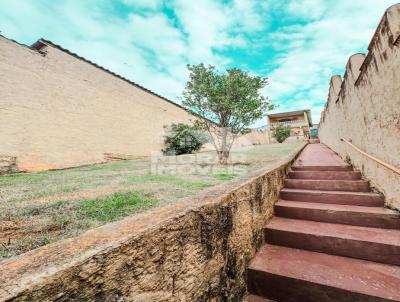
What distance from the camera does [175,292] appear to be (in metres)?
1.30

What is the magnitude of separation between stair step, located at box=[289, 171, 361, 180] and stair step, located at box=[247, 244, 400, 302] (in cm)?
238

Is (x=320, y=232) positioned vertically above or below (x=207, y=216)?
below

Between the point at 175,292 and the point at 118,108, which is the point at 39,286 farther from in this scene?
the point at 118,108

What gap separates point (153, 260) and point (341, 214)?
3012 mm

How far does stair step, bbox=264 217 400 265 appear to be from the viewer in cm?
238

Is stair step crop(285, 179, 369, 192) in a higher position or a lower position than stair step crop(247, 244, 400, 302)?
higher

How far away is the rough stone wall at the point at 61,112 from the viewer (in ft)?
22.1

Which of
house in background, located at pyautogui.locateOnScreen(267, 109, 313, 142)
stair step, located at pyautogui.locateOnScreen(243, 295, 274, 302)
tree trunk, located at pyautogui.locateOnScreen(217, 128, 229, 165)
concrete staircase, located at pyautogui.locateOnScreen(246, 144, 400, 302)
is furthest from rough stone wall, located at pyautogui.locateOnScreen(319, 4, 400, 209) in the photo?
house in background, located at pyautogui.locateOnScreen(267, 109, 313, 142)

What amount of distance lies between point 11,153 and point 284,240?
7710 millimetres

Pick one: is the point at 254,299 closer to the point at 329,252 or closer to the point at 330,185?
the point at 329,252

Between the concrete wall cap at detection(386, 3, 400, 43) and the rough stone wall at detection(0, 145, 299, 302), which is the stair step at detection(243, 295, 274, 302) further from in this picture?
the concrete wall cap at detection(386, 3, 400, 43)

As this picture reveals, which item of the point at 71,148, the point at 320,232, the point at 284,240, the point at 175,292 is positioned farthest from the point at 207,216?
the point at 71,148

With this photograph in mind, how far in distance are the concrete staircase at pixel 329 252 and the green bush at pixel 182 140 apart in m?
9.65

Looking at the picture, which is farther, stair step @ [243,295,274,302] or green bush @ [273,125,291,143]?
green bush @ [273,125,291,143]
